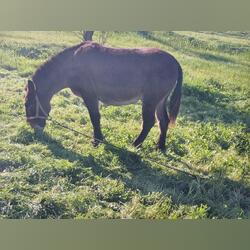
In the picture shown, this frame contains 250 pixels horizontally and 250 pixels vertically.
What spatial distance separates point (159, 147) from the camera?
2.88m

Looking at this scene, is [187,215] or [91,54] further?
[91,54]

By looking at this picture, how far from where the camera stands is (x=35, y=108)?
290cm

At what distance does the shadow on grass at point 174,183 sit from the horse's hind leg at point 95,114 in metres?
0.09

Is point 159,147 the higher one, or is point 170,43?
point 170,43

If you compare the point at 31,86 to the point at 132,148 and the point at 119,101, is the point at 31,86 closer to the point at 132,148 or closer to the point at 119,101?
the point at 119,101

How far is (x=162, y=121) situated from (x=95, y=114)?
1.41 ft

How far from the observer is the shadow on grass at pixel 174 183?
275 cm

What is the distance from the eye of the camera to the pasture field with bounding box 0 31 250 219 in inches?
108
